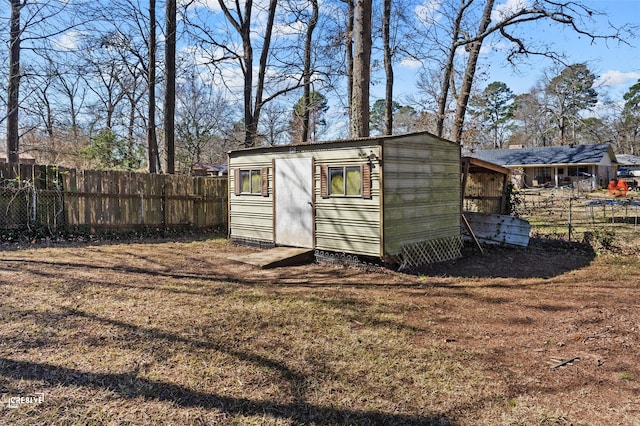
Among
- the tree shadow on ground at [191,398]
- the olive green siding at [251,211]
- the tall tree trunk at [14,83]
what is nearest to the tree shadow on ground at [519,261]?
the olive green siding at [251,211]

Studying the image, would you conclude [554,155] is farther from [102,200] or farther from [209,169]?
[102,200]

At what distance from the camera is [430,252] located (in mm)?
8438

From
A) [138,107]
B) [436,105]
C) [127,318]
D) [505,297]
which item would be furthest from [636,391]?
[138,107]

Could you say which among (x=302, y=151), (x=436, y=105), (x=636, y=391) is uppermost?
(x=436, y=105)

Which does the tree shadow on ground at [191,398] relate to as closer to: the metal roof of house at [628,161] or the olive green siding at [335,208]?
the olive green siding at [335,208]

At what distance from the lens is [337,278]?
6984 mm

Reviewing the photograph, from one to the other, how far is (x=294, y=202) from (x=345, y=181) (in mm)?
1430

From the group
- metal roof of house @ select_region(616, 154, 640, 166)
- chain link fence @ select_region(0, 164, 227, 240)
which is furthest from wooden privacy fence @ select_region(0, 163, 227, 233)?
metal roof of house @ select_region(616, 154, 640, 166)

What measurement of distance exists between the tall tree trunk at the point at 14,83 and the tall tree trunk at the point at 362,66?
789 centimetres

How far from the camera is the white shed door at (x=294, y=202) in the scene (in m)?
8.52

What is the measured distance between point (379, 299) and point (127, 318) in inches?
124

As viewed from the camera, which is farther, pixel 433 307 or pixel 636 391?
pixel 433 307

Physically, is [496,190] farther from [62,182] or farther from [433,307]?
[62,182]

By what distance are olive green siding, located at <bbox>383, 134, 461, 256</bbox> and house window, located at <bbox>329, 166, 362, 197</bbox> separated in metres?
0.57
